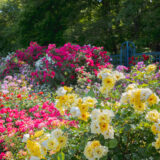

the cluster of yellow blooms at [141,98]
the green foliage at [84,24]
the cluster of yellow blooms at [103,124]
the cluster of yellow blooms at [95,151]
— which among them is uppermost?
the green foliage at [84,24]

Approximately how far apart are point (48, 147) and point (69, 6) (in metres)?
13.6

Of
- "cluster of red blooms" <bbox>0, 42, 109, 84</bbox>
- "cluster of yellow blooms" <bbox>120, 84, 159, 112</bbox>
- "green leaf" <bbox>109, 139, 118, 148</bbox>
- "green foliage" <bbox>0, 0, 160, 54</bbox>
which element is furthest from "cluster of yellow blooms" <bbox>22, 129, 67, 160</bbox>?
"green foliage" <bbox>0, 0, 160, 54</bbox>

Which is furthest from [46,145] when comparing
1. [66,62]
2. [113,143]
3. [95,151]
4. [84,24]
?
[84,24]

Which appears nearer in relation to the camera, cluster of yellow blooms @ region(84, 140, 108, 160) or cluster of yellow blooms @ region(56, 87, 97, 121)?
cluster of yellow blooms @ region(84, 140, 108, 160)

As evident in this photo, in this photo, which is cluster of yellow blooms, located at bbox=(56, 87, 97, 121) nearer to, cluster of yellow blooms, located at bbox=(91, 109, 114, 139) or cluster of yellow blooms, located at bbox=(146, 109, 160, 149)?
cluster of yellow blooms, located at bbox=(91, 109, 114, 139)

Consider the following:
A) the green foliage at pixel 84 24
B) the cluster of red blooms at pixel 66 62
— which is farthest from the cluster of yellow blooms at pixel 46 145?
the green foliage at pixel 84 24

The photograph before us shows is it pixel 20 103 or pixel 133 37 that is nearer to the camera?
pixel 20 103

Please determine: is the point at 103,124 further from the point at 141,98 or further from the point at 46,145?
the point at 46,145

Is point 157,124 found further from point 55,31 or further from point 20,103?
point 55,31

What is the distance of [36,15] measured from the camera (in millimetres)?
14461

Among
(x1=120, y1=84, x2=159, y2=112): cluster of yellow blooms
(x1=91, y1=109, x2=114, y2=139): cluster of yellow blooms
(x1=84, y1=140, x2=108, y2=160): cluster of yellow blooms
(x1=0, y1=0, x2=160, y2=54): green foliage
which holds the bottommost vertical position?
(x1=84, y1=140, x2=108, y2=160): cluster of yellow blooms

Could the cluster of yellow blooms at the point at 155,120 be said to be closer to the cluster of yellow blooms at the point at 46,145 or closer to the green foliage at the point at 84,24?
the cluster of yellow blooms at the point at 46,145

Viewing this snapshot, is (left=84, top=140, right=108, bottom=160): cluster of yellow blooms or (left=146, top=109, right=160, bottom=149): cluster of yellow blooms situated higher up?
(left=146, top=109, right=160, bottom=149): cluster of yellow blooms

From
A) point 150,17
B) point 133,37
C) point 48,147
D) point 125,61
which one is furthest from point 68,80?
point 133,37
